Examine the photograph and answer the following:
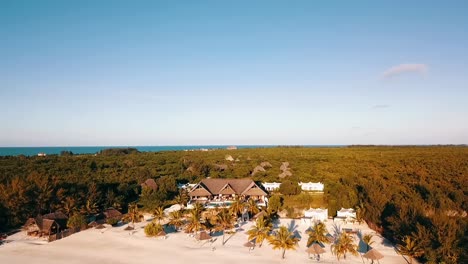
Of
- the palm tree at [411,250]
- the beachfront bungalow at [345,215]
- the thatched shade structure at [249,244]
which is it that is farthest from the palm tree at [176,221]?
the palm tree at [411,250]

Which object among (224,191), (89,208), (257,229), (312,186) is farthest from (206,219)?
(312,186)

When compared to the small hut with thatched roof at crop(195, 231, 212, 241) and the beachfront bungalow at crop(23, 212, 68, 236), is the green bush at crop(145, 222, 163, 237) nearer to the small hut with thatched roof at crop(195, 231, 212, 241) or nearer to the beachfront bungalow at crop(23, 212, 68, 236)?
the small hut with thatched roof at crop(195, 231, 212, 241)

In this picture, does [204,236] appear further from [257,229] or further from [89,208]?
[89,208]

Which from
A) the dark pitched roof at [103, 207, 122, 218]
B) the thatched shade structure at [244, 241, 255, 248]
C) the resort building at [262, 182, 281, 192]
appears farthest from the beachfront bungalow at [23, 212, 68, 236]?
the resort building at [262, 182, 281, 192]

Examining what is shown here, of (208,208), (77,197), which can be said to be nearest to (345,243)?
(208,208)

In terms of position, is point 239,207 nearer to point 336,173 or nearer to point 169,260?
point 169,260

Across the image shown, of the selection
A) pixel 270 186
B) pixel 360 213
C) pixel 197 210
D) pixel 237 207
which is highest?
pixel 270 186
